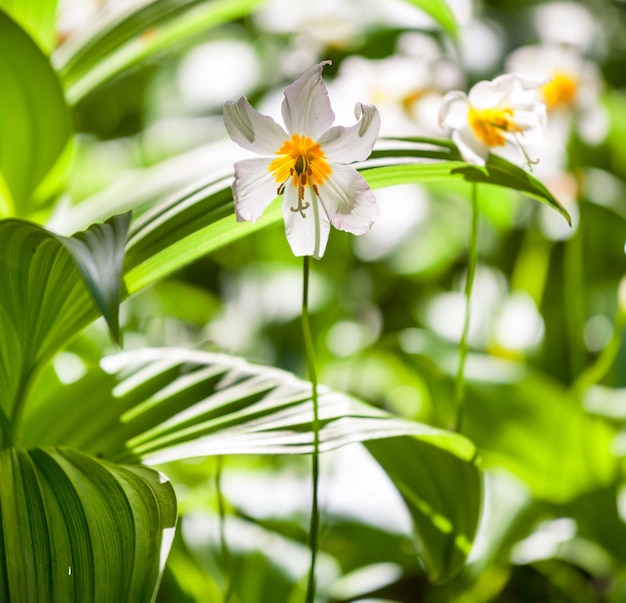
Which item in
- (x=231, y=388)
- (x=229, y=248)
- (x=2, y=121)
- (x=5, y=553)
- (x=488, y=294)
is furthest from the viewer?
(x=229, y=248)

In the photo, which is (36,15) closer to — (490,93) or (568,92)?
(490,93)

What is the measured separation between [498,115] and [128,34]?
353mm

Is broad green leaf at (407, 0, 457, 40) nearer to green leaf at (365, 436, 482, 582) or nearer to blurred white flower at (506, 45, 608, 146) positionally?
blurred white flower at (506, 45, 608, 146)

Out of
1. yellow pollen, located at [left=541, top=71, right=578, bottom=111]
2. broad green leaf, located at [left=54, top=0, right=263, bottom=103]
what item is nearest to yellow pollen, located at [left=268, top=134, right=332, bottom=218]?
broad green leaf, located at [left=54, top=0, right=263, bottom=103]

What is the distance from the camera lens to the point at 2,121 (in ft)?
2.01

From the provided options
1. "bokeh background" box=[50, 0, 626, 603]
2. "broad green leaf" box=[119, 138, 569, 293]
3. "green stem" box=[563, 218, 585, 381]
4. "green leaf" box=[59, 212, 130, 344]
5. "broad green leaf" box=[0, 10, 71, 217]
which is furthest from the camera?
"green stem" box=[563, 218, 585, 381]

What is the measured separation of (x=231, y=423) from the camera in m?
0.47

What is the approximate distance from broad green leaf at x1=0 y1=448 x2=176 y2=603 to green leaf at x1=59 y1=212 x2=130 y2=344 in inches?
4.5

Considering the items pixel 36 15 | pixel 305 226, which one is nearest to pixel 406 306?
pixel 36 15

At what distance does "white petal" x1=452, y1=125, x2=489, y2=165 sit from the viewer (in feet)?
1.45

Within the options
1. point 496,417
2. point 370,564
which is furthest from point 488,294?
point 370,564

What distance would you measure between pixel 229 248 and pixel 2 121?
812 millimetres

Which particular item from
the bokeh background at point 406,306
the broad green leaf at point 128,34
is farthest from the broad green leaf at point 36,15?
the bokeh background at point 406,306

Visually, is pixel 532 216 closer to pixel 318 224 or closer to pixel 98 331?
pixel 98 331
